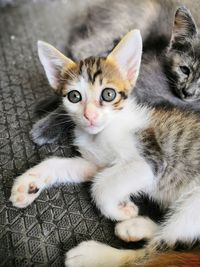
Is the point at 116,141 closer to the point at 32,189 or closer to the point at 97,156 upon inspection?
the point at 97,156

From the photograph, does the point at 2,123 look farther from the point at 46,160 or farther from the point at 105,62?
Result: the point at 105,62

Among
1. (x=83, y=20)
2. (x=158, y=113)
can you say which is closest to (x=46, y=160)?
(x=158, y=113)

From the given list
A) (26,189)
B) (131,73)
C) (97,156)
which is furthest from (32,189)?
(131,73)


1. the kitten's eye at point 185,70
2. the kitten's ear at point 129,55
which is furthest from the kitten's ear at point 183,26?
the kitten's ear at point 129,55

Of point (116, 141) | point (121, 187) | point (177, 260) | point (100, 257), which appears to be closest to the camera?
point (177, 260)

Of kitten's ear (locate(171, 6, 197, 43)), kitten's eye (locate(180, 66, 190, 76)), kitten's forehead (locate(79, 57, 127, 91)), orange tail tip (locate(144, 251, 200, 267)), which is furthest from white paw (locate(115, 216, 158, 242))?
kitten's ear (locate(171, 6, 197, 43))

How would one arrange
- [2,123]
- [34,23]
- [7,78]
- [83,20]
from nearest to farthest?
[2,123] → [7,78] → [83,20] → [34,23]

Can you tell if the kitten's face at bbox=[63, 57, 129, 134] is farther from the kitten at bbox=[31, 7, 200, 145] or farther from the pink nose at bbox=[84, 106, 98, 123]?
the kitten at bbox=[31, 7, 200, 145]
